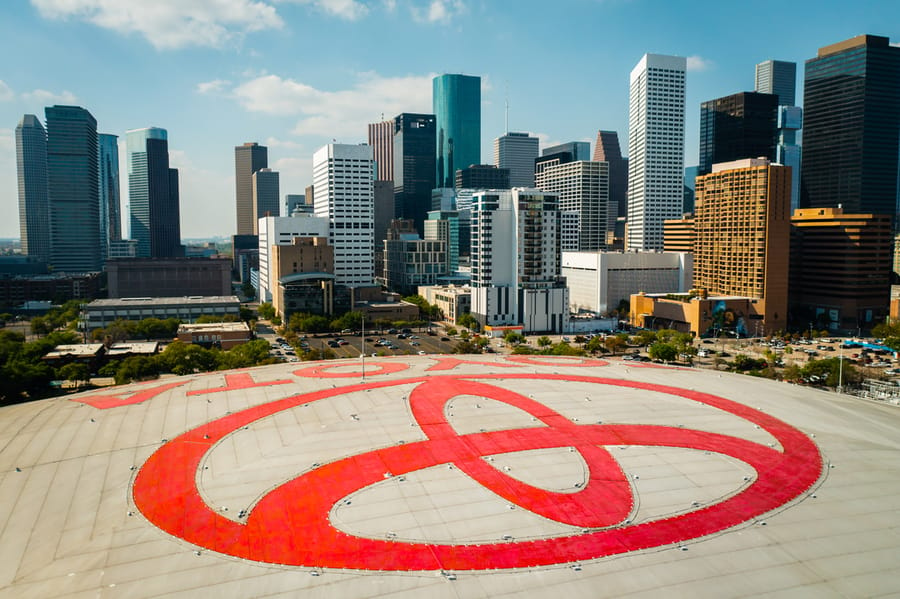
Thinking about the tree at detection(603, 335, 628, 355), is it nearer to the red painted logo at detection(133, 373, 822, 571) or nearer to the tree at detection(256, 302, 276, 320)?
the red painted logo at detection(133, 373, 822, 571)

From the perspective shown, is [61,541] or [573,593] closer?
[573,593]

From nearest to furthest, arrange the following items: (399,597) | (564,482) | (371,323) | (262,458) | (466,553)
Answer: (399,597), (466,553), (564,482), (262,458), (371,323)

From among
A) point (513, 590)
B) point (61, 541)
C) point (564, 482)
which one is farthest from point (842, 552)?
point (61, 541)

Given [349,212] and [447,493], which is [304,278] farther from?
[447,493]

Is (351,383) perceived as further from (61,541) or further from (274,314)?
(274,314)

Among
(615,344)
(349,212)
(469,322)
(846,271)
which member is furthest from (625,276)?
(349,212)

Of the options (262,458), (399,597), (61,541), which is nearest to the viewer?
(399,597)
